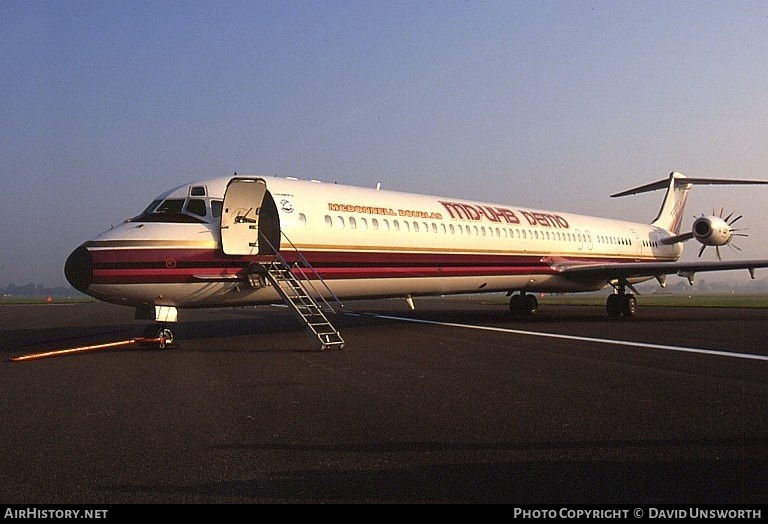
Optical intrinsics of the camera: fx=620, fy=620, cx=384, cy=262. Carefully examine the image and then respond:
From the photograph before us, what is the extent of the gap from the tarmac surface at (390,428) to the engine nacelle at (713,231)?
14.3 metres

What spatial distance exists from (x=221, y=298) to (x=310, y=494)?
9.01 m

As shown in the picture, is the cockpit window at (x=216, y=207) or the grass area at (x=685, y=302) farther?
the grass area at (x=685, y=302)

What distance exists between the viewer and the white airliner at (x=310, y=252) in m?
11.4

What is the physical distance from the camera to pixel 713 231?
23.2 m

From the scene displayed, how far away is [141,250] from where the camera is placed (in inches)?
446

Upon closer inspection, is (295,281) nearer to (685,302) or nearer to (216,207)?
(216,207)

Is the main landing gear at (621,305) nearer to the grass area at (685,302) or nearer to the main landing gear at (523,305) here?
the main landing gear at (523,305)

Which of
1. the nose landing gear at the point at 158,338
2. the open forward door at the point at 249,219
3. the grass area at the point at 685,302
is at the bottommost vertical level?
the grass area at the point at 685,302

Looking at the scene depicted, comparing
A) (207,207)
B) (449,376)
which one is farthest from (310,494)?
(207,207)

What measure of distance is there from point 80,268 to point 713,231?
2153 centimetres

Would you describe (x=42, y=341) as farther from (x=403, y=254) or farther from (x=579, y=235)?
(x=579, y=235)

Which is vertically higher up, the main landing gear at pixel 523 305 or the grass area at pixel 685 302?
the main landing gear at pixel 523 305

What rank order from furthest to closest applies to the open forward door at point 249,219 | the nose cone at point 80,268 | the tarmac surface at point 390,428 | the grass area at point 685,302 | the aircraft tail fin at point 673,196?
the grass area at point 685,302 < the aircraft tail fin at point 673,196 < the open forward door at point 249,219 < the nose cone at point 80,268 < the tarmac surface at point 390,428

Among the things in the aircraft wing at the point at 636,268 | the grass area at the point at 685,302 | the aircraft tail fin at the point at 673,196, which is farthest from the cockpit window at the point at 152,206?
the grass area at the point at 685,302
